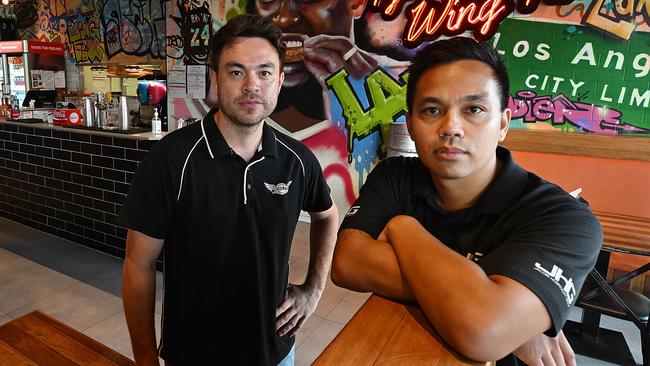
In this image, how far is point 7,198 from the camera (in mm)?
5035

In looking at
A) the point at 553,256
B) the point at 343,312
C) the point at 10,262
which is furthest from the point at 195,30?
the point at 553,256

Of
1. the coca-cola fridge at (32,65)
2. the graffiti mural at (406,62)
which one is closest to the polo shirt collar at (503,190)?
the graffiti mural at (406,62)

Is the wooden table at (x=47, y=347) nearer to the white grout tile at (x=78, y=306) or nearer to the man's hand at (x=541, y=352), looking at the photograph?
the white grout tile at (x=78, y=306)

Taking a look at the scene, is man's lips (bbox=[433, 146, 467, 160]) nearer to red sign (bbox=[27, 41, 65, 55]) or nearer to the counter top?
the counter top

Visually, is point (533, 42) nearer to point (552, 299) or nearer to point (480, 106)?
point (480, 106)

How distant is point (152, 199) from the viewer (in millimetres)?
1401

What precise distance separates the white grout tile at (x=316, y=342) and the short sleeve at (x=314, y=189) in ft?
3.64

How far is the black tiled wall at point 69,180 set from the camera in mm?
3781

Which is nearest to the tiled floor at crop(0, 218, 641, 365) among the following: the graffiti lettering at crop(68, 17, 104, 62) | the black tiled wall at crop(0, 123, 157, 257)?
the black tiled wall at crop(0, 123, 157, 257)

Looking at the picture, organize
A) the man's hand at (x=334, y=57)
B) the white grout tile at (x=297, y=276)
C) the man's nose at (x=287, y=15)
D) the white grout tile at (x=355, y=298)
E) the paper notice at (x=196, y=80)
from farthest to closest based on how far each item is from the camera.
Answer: the paper notice at (x=196, y=80), the man's nose at (x=287, y=15), the man's hand at (x=334, y=57), the white grout tile at (x=297, y=276), the white grout tile at (x=355, y=298)

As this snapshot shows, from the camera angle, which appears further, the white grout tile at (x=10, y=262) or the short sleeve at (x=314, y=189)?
the white grout tile at (x=10, y=262)

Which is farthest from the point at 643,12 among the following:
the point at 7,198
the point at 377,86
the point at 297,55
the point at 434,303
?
the point at 7,198

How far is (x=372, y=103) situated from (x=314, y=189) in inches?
131

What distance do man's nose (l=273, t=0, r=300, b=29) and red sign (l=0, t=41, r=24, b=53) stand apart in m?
Result: 5.85
